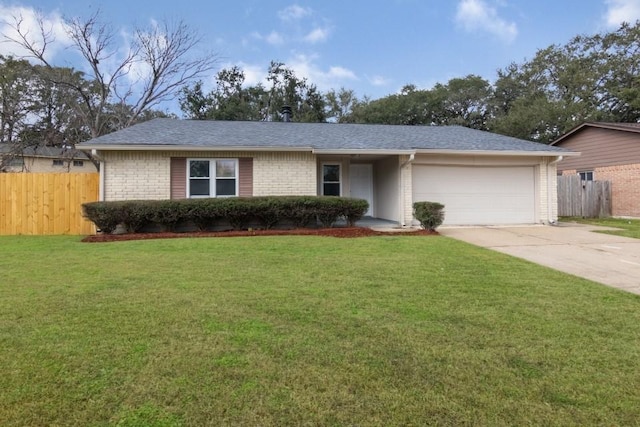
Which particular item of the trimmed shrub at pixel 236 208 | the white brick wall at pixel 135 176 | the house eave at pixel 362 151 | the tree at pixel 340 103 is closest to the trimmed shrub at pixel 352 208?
the house eave at pixel 362 151

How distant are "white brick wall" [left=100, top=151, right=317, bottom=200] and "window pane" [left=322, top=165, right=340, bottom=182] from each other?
1.82m

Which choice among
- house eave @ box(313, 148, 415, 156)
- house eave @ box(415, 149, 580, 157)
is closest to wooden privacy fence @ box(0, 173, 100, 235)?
house eave @ box(313, 148, 415, 156)

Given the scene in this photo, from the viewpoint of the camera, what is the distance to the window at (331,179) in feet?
47.5

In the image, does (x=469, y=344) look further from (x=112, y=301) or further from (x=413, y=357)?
(x=112, y=301)

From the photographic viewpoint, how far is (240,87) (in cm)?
3331

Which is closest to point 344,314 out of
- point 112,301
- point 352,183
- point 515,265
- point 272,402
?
point 272,402

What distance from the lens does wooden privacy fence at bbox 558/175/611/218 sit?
58.1 feet

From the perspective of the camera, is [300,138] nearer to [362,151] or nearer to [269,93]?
[362,151]

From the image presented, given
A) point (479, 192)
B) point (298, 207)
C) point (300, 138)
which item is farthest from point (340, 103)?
point (298, 207)

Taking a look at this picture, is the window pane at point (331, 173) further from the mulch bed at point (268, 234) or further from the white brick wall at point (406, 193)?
the mulch bed at point (268, 234)

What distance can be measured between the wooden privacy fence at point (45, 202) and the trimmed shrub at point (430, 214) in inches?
378

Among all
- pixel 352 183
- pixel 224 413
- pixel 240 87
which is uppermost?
pixel 240 87

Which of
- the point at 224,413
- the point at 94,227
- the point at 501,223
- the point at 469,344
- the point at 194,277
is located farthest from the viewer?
the point at 501,223

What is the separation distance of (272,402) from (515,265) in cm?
548
